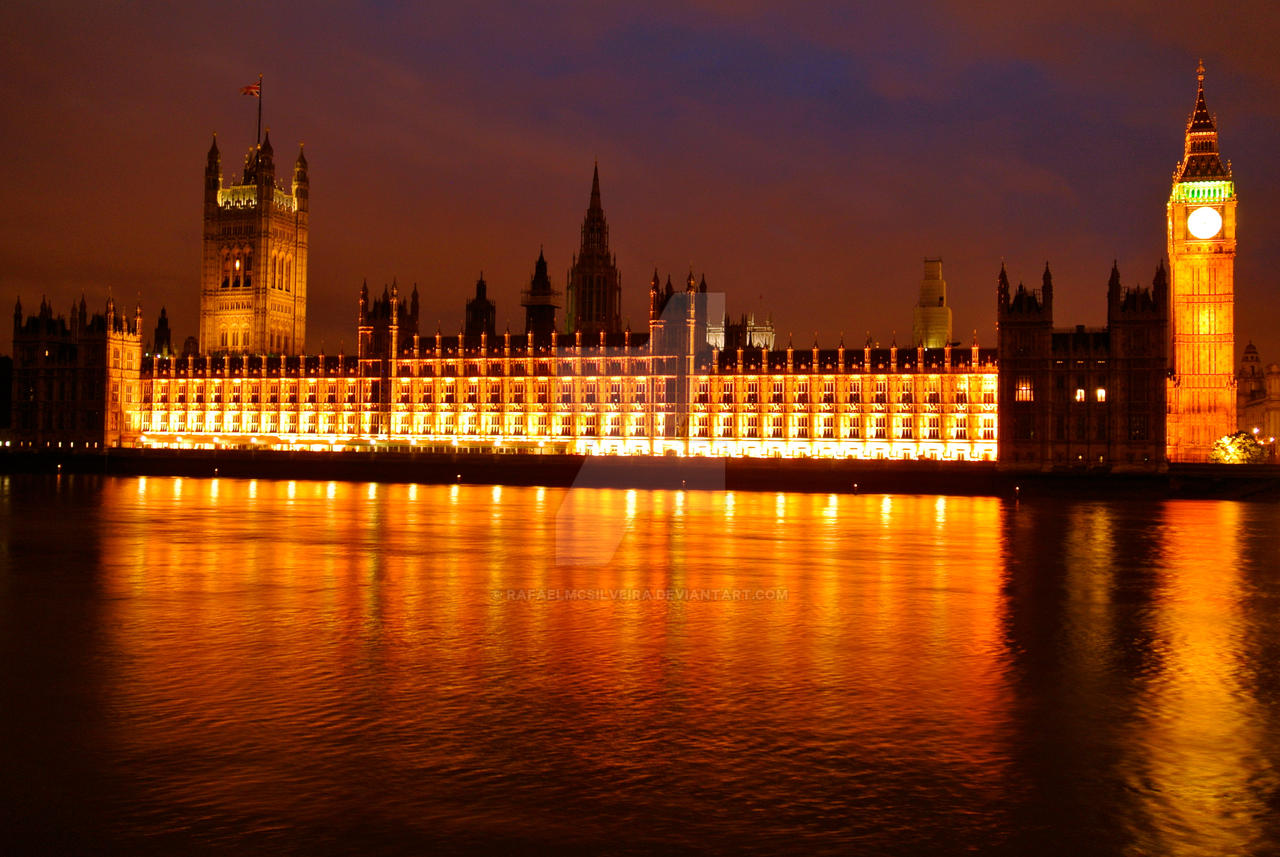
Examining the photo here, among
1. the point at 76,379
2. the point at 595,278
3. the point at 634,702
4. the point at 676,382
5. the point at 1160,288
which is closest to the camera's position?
the point at 634,702

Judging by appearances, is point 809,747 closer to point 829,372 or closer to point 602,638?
point 602,638

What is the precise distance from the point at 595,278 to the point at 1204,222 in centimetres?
6013

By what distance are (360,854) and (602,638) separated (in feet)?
34.5

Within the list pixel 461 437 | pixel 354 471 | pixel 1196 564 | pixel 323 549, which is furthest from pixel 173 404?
pixel 1196 564

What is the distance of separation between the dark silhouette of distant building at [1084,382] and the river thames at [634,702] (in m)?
50.0

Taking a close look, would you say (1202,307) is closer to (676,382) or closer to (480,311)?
(676,382)

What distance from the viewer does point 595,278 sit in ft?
431

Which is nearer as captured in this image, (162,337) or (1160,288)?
(1160,288)

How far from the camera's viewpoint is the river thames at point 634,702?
38.3ft

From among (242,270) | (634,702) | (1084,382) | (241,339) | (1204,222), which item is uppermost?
(1204,222)

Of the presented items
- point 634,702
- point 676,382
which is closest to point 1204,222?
point 676,382

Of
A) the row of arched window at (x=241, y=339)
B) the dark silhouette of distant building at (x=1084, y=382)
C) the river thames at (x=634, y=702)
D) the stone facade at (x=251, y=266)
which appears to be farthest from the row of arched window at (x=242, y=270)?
the river thames at (x=634, y=702)

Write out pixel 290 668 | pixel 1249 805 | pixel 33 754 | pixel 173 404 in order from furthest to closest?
pixel 173 404 < pixel 290 668 < pixel 33 754 < pixel 1249 805

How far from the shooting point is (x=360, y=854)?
35.6 ft
